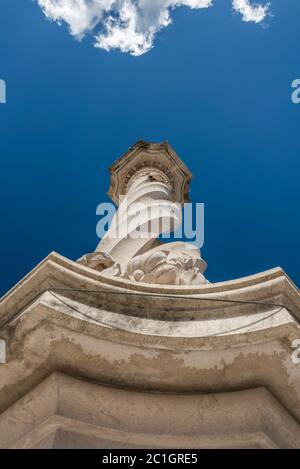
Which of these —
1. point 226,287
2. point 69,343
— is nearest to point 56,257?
point 69,343

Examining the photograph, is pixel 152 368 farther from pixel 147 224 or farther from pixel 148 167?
pixel 148 167

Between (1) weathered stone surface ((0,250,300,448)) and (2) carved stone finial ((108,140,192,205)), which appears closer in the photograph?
(1) weathered stone surface ((0,250,300,448))

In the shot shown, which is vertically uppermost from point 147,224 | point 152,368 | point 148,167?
point 148,167

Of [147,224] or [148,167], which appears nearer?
[147,224]

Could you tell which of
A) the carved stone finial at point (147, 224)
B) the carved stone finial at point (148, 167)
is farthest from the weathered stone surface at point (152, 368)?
the carved stone finial at point (148, 167)

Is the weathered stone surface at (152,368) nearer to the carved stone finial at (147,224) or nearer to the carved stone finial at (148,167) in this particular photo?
the carved stone finial at (147,224)

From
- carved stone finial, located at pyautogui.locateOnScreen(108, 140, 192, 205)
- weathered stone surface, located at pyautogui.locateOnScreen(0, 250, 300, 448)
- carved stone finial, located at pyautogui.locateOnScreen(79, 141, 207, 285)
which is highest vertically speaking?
carved stone finial, located at pyautogui.locateOnScreen(108, 140, 192, 205)

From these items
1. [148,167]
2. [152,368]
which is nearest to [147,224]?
[152,368]

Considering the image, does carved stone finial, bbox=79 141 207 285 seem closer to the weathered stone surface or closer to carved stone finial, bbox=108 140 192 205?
carved stone finial, bbox=108 140 192 205

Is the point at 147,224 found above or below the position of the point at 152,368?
above

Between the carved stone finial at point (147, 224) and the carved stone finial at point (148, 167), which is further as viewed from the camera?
the carved stone finial at point (148, 167)

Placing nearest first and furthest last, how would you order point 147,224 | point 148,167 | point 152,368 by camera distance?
point 152,368
point 147,224
point 148,167

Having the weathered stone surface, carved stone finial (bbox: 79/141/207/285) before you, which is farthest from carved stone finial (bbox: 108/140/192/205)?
the weathered stone surface
